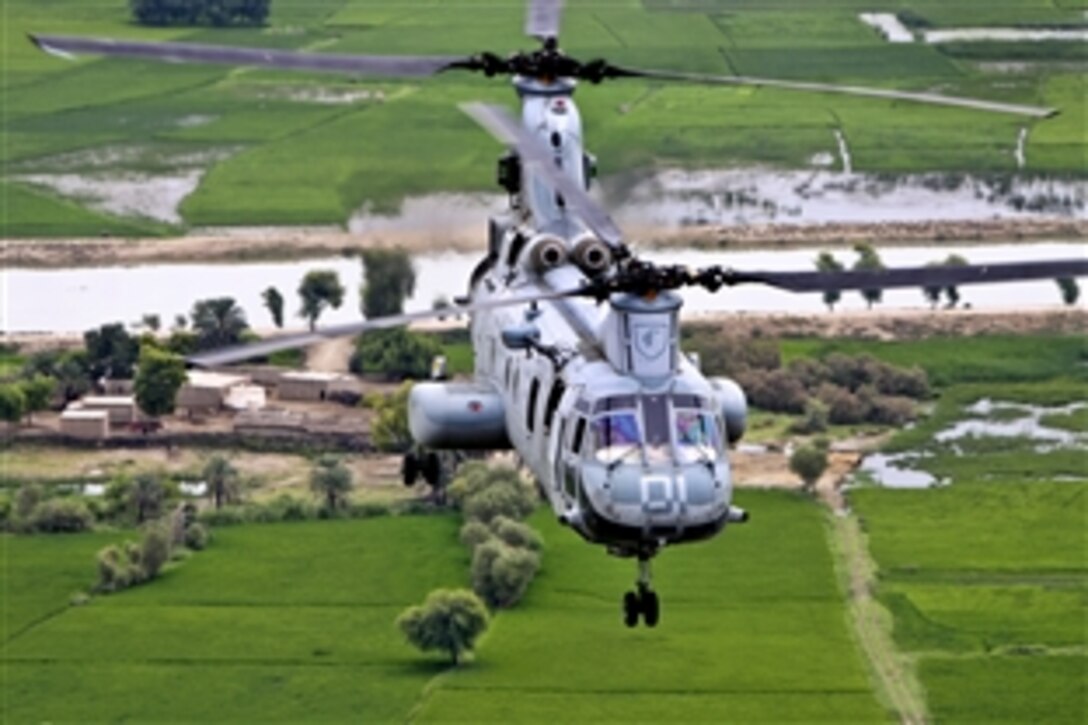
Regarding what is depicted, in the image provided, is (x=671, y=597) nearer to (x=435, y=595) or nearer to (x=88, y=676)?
(x=435, y=595)

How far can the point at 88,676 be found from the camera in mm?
52719

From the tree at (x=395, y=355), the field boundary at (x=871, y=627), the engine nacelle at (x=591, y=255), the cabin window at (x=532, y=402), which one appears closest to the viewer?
the cabin window at (x=532, y=402)

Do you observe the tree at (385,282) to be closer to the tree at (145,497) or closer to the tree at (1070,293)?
the tree at (145,497)

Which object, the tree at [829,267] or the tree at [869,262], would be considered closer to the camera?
the tree at [829,267]

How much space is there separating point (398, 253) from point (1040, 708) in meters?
16.9

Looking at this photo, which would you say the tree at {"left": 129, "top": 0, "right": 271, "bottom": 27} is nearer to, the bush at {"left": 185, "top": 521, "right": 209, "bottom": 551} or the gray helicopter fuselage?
the bush at {"left": 185, "top": 521, "right": 209, "bottom": 551}

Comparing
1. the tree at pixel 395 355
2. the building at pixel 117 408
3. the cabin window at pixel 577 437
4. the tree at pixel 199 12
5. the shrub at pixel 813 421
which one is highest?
the tree at pixel 199 12

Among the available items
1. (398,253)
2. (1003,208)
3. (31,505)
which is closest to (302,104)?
(1003,208)

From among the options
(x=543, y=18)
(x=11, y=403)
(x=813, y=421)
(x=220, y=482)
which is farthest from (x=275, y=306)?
(x=543, y=18)

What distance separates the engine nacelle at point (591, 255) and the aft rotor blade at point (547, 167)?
0.94 m

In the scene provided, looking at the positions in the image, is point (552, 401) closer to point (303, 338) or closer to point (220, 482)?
point (303, 338)

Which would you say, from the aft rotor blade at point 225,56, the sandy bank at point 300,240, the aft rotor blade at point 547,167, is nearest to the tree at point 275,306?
the sandy bank at point 300,240

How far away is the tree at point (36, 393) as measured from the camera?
63.8m

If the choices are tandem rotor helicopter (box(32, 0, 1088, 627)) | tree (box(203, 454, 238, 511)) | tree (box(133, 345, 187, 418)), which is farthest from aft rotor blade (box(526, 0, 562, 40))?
tree (box(133, 345, 187, 418))
